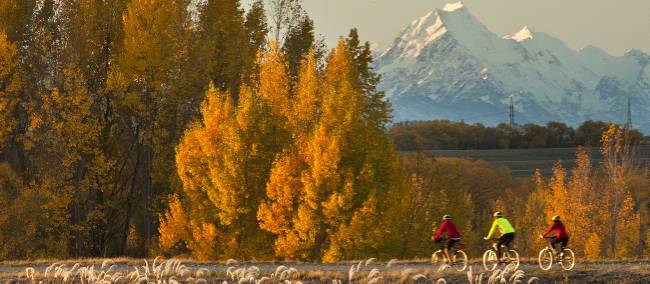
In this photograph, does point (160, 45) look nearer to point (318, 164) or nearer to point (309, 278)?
point (318, 164)

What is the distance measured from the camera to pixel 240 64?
57188 millimetres

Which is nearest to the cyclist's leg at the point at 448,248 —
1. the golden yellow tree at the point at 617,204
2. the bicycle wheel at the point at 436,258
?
the bicycle wheel at the point at 436,258

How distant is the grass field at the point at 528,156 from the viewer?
596 feet

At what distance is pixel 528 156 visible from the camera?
192 m

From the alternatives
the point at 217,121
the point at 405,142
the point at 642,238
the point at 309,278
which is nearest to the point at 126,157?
the point at 217,121

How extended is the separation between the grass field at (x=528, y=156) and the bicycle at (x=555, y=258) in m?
154

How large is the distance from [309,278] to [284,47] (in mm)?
35435

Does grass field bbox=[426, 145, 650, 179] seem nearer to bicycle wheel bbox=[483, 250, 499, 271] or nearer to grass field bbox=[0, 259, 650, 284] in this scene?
grass field bbox=[0, 259, 650, 284]

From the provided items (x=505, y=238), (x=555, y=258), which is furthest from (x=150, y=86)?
(x=555, y=258)

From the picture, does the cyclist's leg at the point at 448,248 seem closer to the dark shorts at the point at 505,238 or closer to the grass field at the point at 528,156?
the dark shorts at the point at 505,238

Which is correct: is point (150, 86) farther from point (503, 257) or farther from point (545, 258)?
point (545, 258)

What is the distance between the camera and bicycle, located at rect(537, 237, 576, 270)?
1030 inches

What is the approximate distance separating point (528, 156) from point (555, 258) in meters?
170

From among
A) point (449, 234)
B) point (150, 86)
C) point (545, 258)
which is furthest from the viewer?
point (150, 86)
